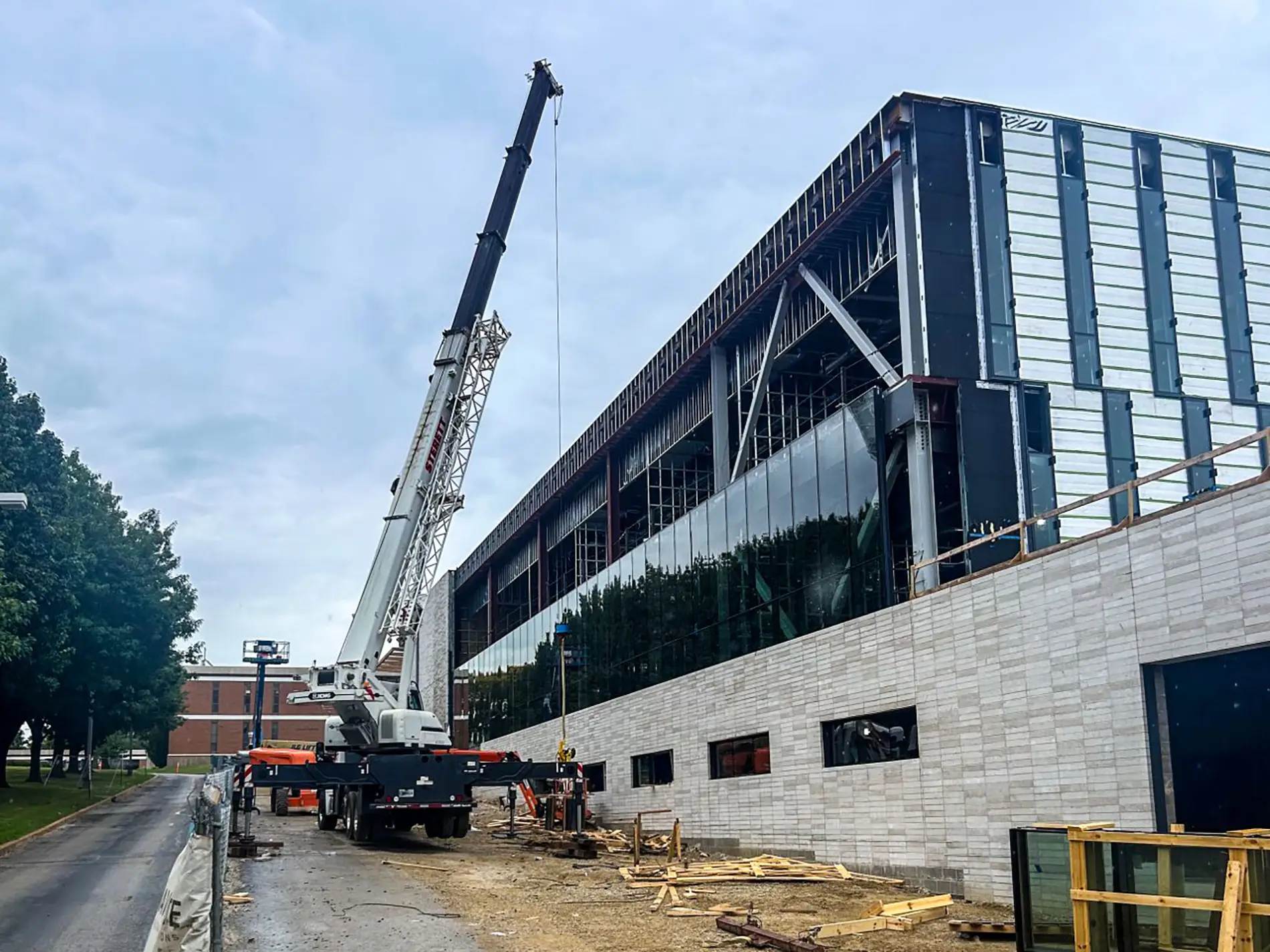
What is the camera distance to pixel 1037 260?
2084 centimetres

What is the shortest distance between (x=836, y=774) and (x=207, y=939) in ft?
38.0

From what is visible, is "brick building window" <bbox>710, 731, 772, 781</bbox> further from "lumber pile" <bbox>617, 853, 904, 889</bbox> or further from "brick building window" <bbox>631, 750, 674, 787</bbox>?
"brick building window" <bbox>631, 750, 674, 787</bbox>

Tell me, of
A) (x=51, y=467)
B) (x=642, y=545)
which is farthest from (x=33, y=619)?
(x=642, y=545)

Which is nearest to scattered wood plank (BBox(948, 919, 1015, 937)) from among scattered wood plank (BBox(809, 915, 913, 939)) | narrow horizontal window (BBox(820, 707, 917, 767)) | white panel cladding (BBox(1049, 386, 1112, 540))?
scattered wood plank (BBox(809, 915, 913, 939))

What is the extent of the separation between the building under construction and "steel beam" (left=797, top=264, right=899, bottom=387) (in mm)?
68

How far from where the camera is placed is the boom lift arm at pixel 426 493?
2789cm

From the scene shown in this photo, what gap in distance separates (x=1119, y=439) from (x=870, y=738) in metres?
6.74

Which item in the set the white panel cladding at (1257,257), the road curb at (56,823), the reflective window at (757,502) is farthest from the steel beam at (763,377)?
the road curb at (56,823)

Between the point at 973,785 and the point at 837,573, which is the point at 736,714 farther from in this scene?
the point at 973,785

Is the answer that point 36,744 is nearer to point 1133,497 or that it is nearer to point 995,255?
point 995,255

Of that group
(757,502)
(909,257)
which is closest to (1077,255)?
(909,257)

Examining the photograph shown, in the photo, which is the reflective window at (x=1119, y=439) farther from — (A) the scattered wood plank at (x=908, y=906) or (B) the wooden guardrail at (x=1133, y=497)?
(A) the scattered wood plank at (x=908, y=906)

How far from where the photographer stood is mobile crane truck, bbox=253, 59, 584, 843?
25547mm

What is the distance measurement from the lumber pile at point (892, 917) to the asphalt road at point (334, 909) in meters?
3.74
